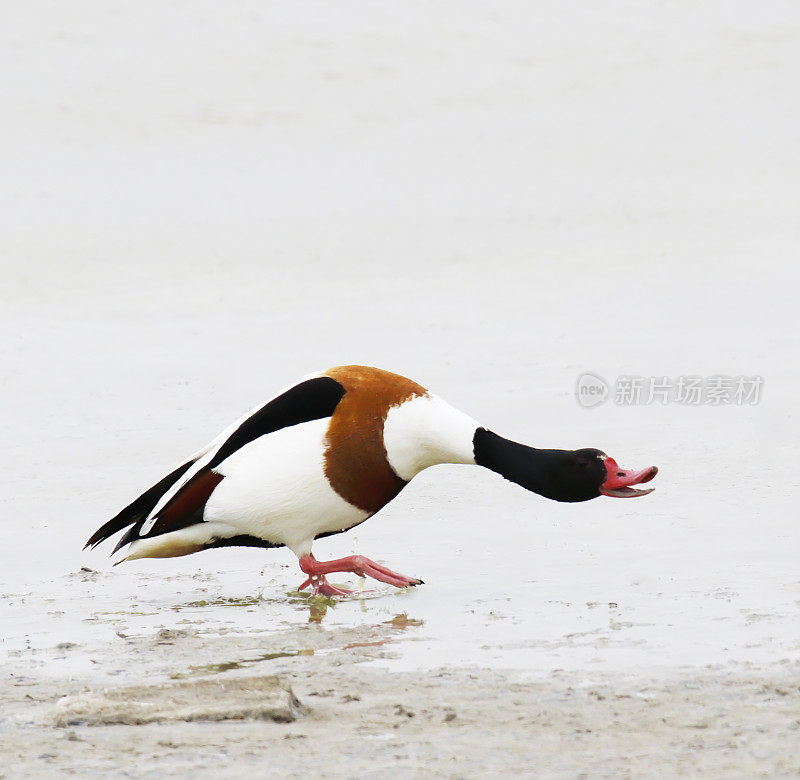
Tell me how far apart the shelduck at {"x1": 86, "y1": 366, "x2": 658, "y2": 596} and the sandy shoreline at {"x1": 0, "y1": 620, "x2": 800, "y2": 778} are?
1360 mm

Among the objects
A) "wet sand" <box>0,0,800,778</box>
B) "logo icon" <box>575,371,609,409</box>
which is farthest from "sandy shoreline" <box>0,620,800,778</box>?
"logo icon" <box>575,371,609,409</box>

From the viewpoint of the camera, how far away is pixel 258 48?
17578 millimetres

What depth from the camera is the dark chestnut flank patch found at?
621cm

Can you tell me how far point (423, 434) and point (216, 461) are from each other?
2.85 feet

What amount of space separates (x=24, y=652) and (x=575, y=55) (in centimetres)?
1340

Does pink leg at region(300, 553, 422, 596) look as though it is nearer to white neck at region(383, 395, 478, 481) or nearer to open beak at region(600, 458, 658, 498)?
white neck at region(383, 395, 478, 481)

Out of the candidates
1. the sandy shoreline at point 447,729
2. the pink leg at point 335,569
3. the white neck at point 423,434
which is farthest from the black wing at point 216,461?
the sandy shoreline at point 447,729

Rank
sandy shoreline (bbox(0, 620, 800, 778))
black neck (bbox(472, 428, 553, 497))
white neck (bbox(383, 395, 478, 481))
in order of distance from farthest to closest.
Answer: black neck (bbox(472, 428, 553, 497)) → white neck (bbox(383, 395, 478, 481)) → sandy shoreline (bbox(0, 620, 800, 778))

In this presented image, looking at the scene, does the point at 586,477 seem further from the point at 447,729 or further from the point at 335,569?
the point at 447,729

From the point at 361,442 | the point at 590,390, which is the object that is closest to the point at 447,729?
the point at 361,442

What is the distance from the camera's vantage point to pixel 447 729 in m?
4.17

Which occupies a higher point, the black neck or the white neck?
the white neck

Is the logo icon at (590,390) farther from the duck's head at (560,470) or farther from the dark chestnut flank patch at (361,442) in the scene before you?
the dark chestnut flank patch at (361,442)

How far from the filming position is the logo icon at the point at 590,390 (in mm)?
9094
